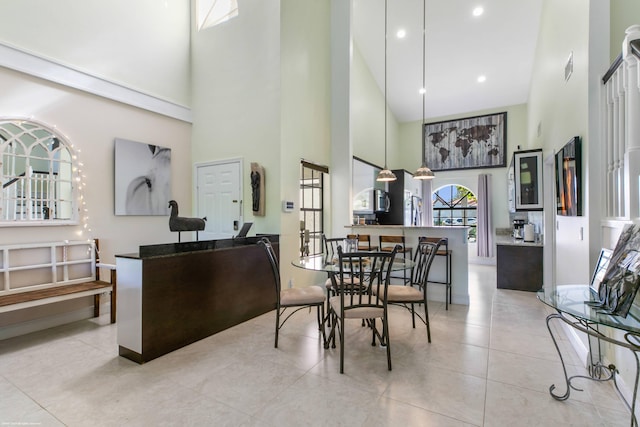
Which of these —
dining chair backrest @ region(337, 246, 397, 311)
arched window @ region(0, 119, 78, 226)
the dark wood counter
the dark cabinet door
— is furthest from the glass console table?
arched window @ region(0, 119, 78, 226)

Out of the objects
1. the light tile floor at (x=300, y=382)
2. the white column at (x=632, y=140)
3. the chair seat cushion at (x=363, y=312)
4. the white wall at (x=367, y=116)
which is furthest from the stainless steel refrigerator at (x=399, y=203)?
the white column at (x=632, y=140)

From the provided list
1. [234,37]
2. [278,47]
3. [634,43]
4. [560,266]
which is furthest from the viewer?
[234,37]

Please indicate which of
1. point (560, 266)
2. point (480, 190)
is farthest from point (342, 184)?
point (480, 190)

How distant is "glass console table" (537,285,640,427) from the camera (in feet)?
4.87

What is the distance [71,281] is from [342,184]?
4068 mm

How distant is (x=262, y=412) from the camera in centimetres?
196

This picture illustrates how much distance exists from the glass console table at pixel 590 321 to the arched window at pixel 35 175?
493cm

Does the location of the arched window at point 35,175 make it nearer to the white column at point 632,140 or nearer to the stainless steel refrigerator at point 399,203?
the white column at point 632,140

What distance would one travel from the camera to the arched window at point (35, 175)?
10.9 feet

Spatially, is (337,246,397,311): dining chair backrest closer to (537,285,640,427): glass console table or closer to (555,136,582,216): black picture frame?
(537,285,640,427): glass console table

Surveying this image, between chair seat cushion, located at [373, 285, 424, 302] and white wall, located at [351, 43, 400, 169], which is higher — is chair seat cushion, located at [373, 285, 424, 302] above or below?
below

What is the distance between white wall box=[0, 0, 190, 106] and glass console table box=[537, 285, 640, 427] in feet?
17.5

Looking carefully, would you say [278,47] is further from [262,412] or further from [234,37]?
[262,412]

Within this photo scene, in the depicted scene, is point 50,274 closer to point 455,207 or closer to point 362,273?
point 362,273
